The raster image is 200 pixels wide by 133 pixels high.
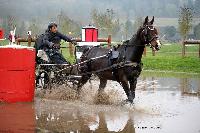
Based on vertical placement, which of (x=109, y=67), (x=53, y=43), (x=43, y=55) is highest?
(x=53, y=43)

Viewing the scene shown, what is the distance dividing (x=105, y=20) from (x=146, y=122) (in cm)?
5297

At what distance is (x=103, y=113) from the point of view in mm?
11586

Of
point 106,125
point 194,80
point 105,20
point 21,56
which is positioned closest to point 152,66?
point 194,80

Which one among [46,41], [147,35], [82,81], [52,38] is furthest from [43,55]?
[147,35]

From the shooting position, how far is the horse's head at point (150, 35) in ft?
41.0

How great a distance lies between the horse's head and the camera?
12492 millimetres

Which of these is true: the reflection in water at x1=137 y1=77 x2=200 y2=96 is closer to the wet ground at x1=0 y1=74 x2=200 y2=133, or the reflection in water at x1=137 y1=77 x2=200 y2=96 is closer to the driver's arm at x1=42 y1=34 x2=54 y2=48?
the wet ground at x1=0 y1=74 x2=200 y2=133

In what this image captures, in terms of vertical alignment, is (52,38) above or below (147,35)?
below

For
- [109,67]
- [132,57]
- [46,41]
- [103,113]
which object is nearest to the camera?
[103,113]

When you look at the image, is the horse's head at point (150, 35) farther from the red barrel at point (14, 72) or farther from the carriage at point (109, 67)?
the red barrel at point (14, 72)

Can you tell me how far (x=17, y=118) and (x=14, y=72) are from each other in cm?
253

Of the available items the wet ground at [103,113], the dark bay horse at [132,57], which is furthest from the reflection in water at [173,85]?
the dark bay horse at [132,57]

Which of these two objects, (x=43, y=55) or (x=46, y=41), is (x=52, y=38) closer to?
(x=46, y=41)

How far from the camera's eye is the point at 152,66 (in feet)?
93.9
